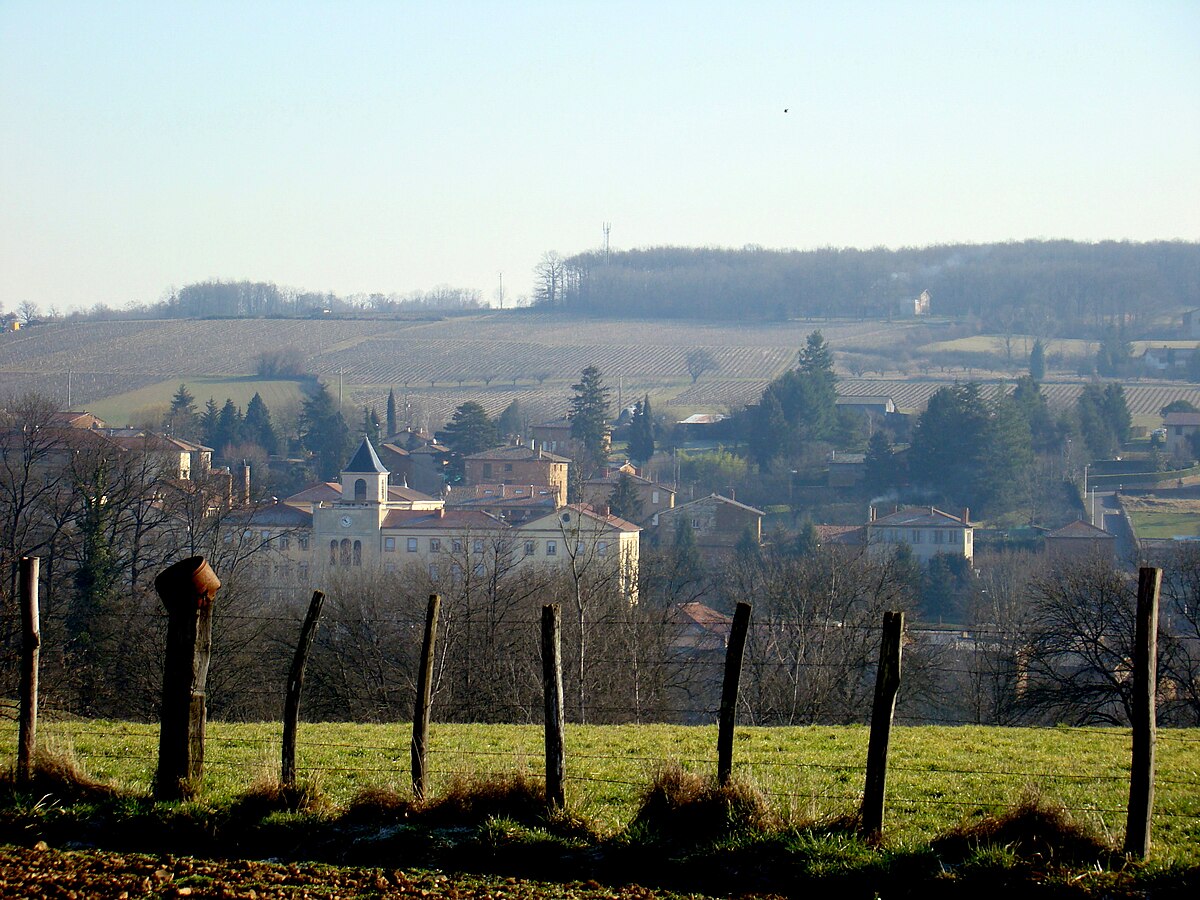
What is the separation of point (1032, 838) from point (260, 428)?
332 ft

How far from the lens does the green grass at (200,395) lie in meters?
111

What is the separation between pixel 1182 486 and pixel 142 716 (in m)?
71.5

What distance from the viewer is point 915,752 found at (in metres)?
11.8

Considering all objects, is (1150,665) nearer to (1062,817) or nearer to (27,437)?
(1062,817)

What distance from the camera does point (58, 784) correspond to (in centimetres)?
863

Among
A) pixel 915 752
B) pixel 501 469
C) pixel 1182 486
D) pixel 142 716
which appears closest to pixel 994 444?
pixel 1182 486

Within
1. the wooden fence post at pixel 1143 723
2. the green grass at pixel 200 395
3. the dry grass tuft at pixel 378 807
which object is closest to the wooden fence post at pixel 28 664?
the dry grass tuft at pixel 378 807

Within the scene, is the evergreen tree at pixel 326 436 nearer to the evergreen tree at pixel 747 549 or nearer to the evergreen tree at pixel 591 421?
the evergreen tree at pixel 591 421

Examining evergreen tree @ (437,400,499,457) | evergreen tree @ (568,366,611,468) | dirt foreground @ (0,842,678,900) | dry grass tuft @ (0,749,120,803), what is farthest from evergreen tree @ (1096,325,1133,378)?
dirt foreground @ (0,842,678,900)

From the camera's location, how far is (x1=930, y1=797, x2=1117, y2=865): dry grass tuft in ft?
23.3

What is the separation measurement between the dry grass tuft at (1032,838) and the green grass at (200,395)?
4222 inches

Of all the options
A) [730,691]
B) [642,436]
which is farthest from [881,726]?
[642,436]

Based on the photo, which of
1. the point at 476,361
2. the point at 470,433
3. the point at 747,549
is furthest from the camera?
the point at 476,361

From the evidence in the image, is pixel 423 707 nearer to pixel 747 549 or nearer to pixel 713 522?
pixel 747 549
